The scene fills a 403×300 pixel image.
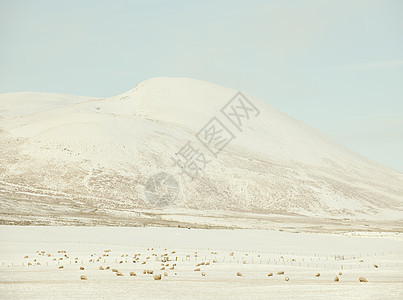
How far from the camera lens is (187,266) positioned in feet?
92.3

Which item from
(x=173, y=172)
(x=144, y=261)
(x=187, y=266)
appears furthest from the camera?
(x=173, y=172)

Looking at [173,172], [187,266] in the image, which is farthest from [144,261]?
[173,172]

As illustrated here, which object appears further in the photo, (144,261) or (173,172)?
(173,172)

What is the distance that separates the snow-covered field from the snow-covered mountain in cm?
2039

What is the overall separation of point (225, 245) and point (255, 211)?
61.4 metres

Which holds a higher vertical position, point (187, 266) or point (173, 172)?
point (173, 172)

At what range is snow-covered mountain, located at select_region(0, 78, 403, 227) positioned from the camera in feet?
293


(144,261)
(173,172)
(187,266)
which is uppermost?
(173,172)

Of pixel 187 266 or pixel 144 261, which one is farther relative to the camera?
pixel 144 261

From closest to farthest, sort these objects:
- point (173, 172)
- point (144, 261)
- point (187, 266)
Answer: point (187, 266) < point (144, 261) < point (173, 172)

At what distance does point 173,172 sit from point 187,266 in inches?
3263

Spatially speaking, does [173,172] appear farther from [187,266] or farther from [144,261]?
[187,266]

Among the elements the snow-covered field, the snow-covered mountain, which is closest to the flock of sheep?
the snow-covered field

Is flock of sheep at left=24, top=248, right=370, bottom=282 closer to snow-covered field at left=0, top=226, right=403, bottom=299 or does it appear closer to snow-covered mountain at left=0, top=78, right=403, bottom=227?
snow-covered field at left=0, top=226, right=403, bottom=299
